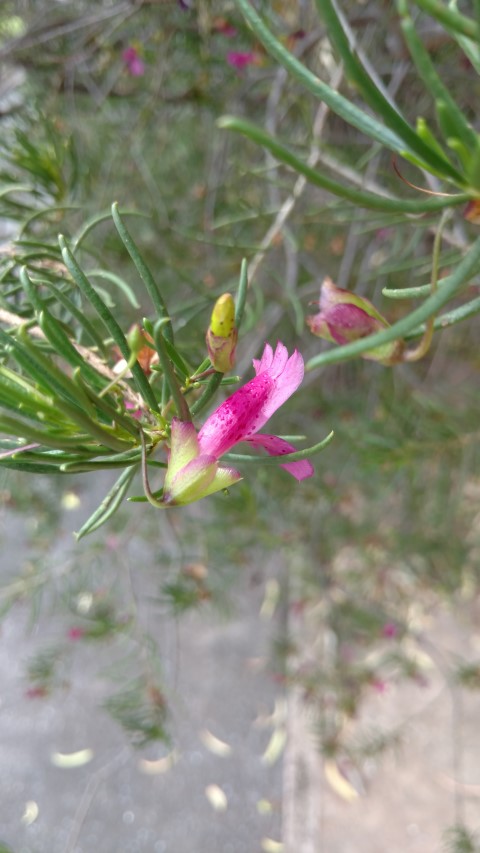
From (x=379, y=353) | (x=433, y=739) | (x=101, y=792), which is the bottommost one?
(x=433, y=739)

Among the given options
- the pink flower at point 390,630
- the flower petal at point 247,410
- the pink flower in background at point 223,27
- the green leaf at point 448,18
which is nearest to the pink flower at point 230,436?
the flower petal at point 247,410

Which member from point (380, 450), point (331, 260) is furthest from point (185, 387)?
point (331, 260)

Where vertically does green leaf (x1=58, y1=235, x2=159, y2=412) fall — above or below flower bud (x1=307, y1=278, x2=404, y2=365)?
above

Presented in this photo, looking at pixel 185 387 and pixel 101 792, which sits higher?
pixel 185 387

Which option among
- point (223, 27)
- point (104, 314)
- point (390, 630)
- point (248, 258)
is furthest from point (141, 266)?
point (390, 630)

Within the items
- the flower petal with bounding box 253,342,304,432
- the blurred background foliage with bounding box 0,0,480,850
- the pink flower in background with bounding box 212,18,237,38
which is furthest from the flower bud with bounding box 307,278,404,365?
the pink flower in background with bounding box 212,18,237,38

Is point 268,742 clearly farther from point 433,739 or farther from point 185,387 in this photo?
point 185,387

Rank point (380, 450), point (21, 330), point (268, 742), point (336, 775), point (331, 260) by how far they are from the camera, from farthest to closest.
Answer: point (268, 742)
point (336, 775)
point (331, 260)
point (380, 450)
point (21, 330)

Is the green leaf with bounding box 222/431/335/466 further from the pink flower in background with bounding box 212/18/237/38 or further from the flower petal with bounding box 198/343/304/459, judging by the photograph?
the pink flower in background with bounding box 212/18/237/38
